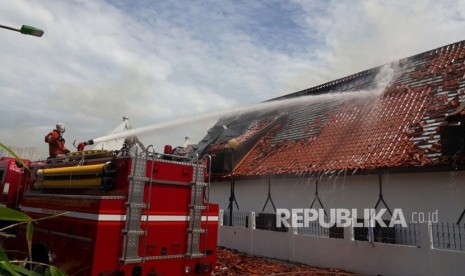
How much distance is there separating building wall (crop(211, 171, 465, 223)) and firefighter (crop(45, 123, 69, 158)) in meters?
8.33

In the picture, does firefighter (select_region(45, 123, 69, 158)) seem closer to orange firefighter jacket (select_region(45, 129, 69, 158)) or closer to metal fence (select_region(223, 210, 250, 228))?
orange firefighter jacket (select_region(45, 129, 69, 158))

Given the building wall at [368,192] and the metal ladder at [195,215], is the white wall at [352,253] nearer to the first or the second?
the building wall at [368,192]

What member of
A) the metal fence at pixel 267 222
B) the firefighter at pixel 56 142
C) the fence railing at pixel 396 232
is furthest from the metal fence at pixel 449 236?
the firefighter at pixel 56 142

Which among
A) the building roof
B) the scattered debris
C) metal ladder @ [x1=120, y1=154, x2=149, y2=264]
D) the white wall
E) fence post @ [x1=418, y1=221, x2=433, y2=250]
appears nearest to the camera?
metal ladder @ [x1=120, y1=154, x2=149, y2=264]

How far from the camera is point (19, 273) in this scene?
69.2 inches

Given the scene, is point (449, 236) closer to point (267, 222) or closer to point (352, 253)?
point (352, 253)

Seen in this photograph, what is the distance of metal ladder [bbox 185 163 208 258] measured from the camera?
6.86m

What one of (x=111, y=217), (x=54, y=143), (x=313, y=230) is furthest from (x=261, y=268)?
(x=54, y=143)

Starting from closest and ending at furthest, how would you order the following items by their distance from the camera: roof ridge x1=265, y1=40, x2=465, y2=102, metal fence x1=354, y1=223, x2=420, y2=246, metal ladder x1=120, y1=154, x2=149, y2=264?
metal ladder x1=120, y1=154, x2=149, y2=264
metal fence x1=354, y1=223, x2=420, y2=246
roof ridge x1=265, y1=40, x2=465, y2=102

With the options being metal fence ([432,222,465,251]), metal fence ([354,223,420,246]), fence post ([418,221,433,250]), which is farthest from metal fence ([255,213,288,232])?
metal fence ([432,222,465,251])

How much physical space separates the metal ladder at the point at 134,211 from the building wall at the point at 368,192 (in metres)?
8.18

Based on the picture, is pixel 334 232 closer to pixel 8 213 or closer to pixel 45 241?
pixel 45 241

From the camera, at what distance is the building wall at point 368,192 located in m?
10.4

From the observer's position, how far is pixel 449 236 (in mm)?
9781
